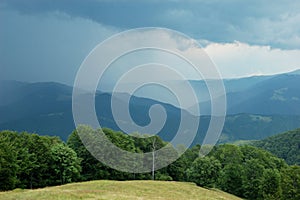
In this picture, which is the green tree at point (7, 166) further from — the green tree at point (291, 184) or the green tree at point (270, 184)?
the green tree at point (291, 184)

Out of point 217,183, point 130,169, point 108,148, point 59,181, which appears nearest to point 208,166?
point 217,183

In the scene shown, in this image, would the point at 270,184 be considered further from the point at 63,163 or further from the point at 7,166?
the point at 7,166

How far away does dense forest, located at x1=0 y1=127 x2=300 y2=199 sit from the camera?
65.2 meters

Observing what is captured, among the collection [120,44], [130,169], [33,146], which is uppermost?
[120,44]

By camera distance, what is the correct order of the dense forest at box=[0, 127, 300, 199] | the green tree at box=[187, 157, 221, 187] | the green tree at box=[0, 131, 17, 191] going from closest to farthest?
the green tree at box=[0, 131, 17, 191], the dense forest at box=[0, 127, 300, 199], the green tree at box=[187, 157, 221, 187]

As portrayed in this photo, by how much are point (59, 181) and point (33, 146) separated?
27.9 feet

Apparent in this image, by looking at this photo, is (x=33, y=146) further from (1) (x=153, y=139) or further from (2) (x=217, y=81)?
(2) (x=217, y=81)

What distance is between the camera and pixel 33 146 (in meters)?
68.6

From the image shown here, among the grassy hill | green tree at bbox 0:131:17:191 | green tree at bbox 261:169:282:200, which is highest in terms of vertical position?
green tree at bbox 0:131:17:191

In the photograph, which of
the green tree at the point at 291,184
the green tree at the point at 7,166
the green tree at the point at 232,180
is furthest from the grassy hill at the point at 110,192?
the green tree at the point at 232,180

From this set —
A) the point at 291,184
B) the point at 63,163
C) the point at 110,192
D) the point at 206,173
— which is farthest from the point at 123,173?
the point at 110,192

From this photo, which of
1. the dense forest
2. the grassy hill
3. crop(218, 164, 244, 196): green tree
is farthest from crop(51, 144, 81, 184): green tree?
crop(218, 164, 244, 196): green tree

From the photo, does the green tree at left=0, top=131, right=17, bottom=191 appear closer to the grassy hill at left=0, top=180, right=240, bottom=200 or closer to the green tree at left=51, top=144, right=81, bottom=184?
the green tree at left=51, top=144, right=81, bottom=184

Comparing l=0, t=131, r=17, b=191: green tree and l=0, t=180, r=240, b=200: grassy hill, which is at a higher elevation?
l=0, t=131, r=17, b=191: green tree
